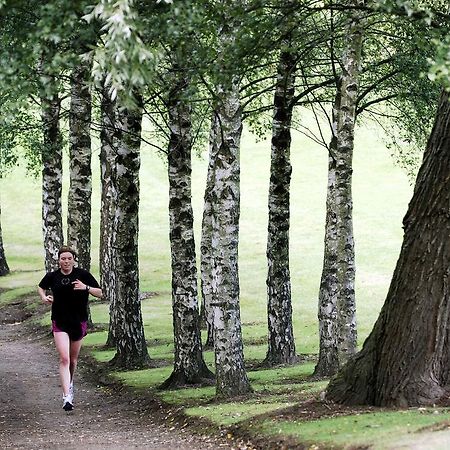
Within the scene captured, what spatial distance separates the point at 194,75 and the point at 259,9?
150 cm

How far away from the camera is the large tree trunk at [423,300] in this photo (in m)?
13.5

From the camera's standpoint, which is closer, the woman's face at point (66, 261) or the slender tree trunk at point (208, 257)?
the woman's face at point (66, 261)

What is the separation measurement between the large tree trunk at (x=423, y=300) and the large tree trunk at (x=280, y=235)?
8.29 m

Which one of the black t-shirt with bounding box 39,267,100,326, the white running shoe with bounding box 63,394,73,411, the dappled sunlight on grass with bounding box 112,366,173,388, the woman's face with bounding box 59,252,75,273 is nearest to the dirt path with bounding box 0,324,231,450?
the white running shoe with bounding box 63,394,73,411

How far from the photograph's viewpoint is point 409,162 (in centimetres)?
2970

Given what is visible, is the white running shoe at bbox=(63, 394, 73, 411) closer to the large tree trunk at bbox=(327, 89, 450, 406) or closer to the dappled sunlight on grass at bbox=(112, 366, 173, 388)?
the dappled sunlight on grass at bbox=(112, 366, 173, 388)

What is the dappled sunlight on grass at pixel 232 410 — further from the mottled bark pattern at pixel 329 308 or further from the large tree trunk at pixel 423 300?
the mottled bark pattern at pixel 329 308

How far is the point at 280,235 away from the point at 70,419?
7358mm

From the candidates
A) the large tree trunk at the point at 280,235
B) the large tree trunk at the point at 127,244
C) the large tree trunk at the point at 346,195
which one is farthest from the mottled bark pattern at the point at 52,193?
the large tree trunk at the point at 346,195

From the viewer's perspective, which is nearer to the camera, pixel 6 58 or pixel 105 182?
pixel 6 58

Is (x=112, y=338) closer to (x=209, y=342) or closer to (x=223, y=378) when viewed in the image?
→ (x=209, y=342)

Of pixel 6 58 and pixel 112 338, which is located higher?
pixel 6 58

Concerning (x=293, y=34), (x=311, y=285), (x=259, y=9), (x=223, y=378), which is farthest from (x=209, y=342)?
(x=311, y=285)

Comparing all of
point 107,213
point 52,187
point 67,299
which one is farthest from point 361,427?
point 107,213
